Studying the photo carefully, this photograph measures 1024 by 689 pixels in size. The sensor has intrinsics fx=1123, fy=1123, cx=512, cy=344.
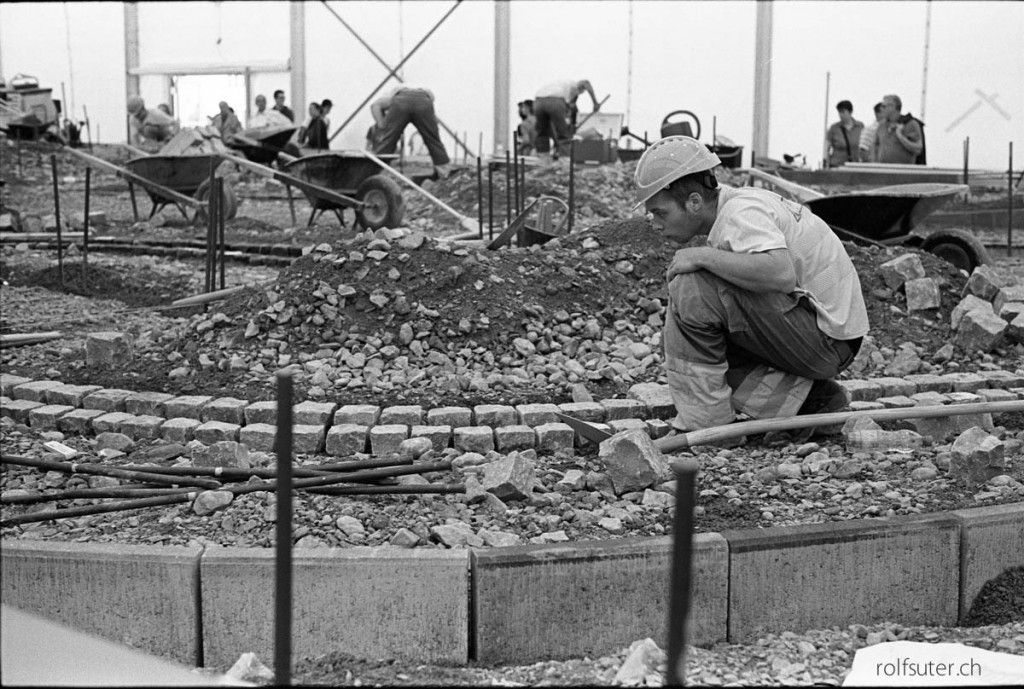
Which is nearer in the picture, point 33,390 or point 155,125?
point 33,390

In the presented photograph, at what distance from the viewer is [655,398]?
4.48 meters

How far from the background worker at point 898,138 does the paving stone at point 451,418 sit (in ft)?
33.0

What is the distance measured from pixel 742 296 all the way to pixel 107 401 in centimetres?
254

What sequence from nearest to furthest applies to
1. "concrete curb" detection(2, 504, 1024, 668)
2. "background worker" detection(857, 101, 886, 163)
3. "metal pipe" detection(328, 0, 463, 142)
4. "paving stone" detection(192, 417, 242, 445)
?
1. "concrete curb" detection(2, 504, 1024, 668)
2. "paving stone" detection(192, 417, 242, 445)
3. "background worker" detection(857, 101, 886, 163)
4. "metal pipe" detection(328, 0, 463, 142)

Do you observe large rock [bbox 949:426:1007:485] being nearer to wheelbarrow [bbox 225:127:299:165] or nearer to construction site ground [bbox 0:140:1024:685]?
construction site ground [bbox 0:140:1024:685]

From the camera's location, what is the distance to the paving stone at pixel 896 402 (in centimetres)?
451

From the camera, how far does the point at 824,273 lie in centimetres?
396

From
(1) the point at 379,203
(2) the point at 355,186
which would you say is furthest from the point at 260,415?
(2) the point at 355,186

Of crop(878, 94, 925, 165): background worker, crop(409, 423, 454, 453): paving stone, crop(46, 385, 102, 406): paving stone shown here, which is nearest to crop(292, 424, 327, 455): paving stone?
crop(409, 423, 454, 453): paving stone

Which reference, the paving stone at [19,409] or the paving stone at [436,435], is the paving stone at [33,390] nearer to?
the paving stone at [19,409]

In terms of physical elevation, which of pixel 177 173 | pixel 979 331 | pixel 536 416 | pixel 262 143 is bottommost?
pixel 536 416

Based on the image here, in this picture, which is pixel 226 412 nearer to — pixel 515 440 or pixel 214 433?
pixel 214 433

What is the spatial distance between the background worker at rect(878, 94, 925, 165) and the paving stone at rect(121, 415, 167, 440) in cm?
1067

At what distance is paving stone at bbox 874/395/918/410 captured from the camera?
4512mm
